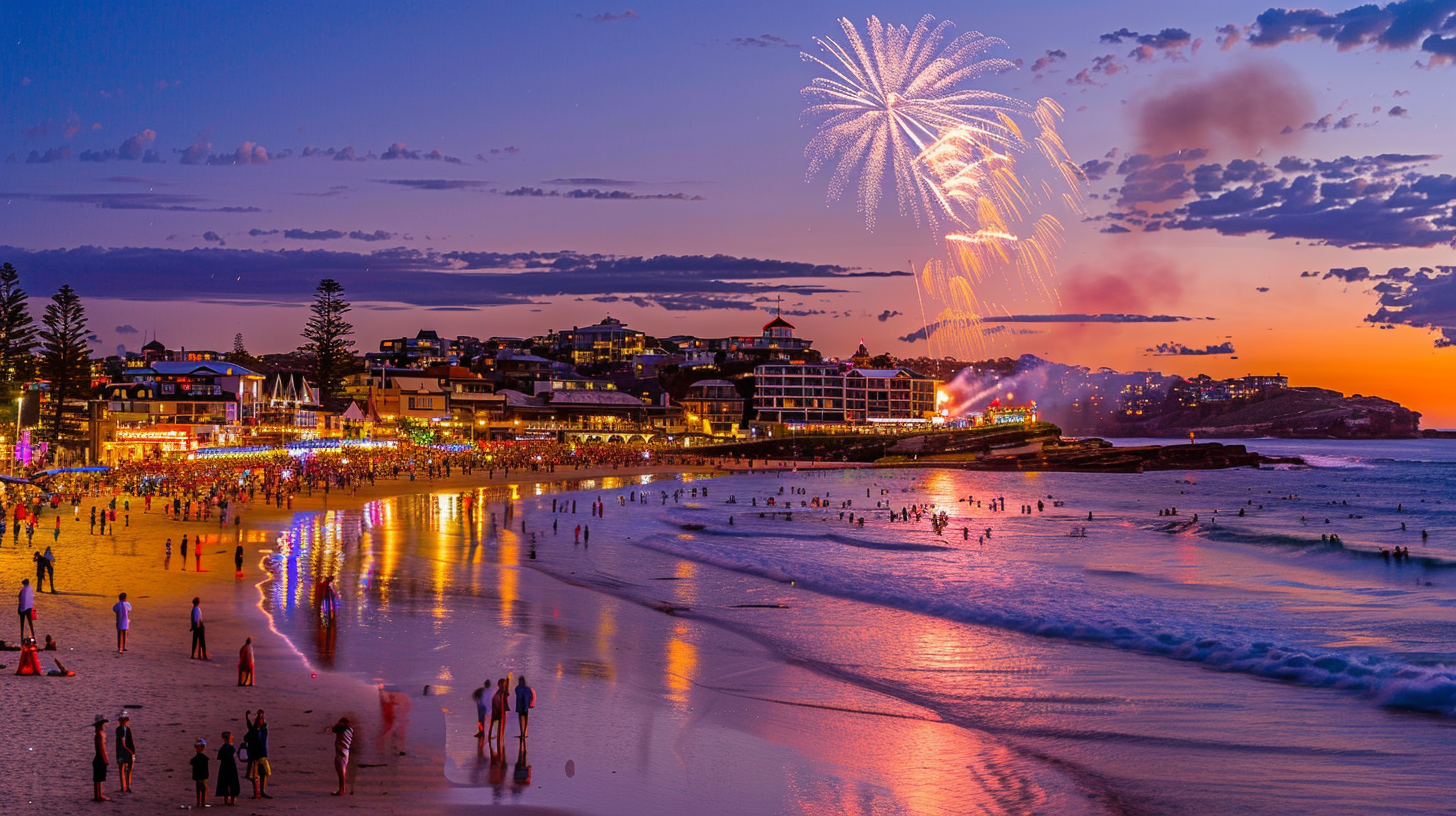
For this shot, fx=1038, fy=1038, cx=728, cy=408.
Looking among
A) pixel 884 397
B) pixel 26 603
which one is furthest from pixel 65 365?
pixel 884 397

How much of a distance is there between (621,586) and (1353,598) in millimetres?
20838

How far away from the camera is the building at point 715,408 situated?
137 meters

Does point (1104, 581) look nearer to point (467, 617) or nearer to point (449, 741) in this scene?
point (467, 617)

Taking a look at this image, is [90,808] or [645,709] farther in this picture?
[645,709]

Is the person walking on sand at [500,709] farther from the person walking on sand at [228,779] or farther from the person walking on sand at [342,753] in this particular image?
the person walking on sand at [228,779]

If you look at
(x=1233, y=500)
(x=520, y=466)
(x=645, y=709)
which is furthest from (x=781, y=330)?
(x=645, y=709)

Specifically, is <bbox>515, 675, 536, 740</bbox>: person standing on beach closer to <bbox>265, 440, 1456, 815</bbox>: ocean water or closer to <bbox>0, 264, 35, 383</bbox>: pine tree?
<bbox>265, 440, 1456, 815</bbox>: ocean water

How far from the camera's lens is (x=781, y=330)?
18750cm

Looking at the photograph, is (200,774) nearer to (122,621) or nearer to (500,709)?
(500,709)

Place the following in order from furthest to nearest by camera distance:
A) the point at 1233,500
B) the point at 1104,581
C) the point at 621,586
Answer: the point at 1233,500, the point at 1104,581, the point at 621,586

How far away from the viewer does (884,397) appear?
5684 inches

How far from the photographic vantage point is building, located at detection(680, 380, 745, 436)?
13712cm

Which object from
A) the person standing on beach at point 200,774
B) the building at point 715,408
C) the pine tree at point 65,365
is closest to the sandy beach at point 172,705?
the person standing on beach at point 200,774

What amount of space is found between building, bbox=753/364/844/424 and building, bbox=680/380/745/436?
2958 millimetres
